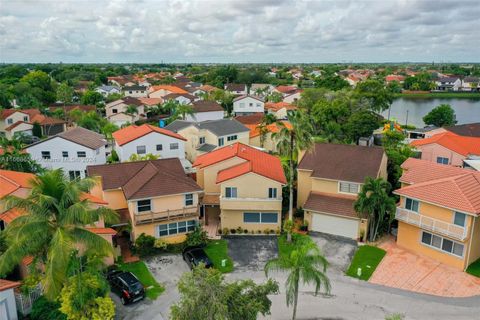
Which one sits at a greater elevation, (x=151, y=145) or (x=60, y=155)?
(x=151, y=145)

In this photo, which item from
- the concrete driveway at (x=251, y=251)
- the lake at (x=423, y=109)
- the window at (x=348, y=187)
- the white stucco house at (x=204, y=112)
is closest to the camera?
the concrete driveway at (x=251, y=251)

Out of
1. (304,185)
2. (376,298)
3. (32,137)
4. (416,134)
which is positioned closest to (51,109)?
(32,137)

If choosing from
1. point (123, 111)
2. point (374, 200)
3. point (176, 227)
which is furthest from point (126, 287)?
point (123, 111)

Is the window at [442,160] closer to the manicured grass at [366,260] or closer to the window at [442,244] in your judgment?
the window at [442,244]

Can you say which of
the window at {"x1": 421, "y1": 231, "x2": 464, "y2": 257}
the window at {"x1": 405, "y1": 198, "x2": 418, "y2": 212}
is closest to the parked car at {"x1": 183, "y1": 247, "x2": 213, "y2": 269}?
the window at {"x1": 405, "y1": 198, "x2": 418, "y2": 212}

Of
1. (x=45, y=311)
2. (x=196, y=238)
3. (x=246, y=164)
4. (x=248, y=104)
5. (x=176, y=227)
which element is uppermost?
(x=248, y=104)

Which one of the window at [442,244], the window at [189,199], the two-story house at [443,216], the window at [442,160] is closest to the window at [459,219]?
the two-story house at [443,216]

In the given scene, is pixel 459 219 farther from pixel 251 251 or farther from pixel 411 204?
pixel 251 251
